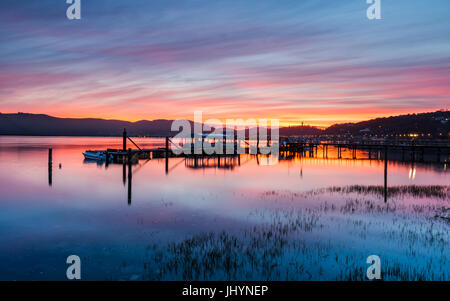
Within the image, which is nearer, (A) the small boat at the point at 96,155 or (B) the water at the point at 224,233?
(B) the water at the point at 224,233

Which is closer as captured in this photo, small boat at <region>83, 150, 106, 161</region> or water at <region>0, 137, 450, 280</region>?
water at <region>0, 137, 450, 280</region>

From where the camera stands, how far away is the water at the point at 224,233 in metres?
9.83

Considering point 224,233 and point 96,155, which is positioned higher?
point 96,155

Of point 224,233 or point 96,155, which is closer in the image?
point 224,233

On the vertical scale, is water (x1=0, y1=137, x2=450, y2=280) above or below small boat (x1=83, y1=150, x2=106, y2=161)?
below

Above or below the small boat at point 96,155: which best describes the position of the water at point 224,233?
below

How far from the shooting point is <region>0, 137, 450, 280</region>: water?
32.2ft

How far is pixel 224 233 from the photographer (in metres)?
13.5
